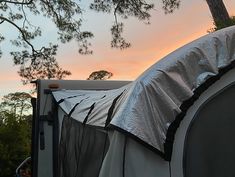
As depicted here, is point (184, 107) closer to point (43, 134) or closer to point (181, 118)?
point (181, 118)

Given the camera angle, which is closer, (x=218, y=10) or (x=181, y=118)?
(x=181, y=118)

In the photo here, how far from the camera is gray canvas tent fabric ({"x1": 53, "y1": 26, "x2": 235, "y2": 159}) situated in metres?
2.53

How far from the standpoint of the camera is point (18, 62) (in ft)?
56.9

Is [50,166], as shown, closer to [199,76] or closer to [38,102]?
[38,102]

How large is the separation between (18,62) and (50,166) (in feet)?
37.6

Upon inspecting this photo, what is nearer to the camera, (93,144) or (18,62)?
(93,144)

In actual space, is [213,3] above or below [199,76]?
above

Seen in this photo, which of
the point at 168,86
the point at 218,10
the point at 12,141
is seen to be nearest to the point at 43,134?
the point at 168,86

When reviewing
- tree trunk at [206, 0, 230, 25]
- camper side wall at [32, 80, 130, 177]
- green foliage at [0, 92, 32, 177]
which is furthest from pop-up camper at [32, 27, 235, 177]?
green foliage at [0, 92, 32, 177]

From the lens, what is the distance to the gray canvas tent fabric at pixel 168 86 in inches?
99.7

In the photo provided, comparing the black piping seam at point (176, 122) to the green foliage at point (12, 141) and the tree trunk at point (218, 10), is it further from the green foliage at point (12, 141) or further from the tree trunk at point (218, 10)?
the green foliage at point (12, 141)

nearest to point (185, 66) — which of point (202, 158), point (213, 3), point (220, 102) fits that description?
point (220, 102)

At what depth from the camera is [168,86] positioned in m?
2.71

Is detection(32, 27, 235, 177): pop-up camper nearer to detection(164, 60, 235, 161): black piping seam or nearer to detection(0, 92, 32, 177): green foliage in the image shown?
detection(164, 60, 235, 161): black piping seam
